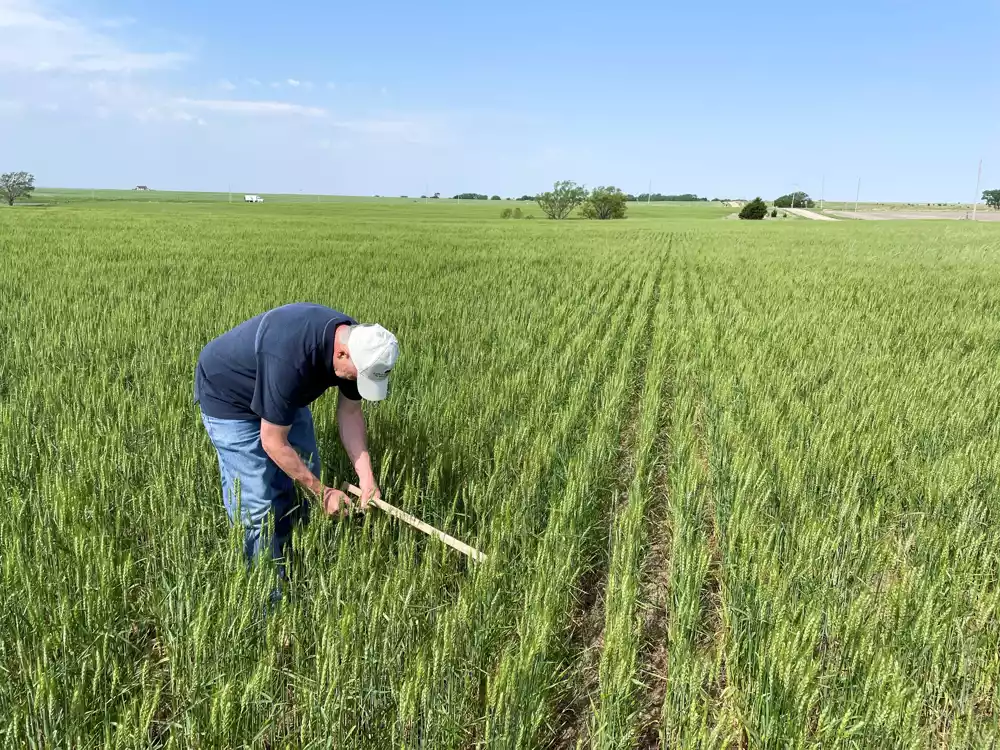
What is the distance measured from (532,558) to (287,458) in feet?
3.47

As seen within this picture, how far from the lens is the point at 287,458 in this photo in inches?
88.7

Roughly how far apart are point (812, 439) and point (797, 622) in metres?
1.67

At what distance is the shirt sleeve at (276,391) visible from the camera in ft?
7.15

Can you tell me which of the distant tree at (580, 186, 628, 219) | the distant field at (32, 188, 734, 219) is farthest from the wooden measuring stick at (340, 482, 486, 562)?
the distant tree at (580, 186, 628, 219)

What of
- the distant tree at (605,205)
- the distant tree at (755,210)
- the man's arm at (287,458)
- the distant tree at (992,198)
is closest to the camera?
the man's arm at (287,458)

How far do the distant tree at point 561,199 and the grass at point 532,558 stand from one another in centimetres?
6573

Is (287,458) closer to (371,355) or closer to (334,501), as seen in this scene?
(334,501)

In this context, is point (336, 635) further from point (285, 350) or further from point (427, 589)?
point (285, 350)

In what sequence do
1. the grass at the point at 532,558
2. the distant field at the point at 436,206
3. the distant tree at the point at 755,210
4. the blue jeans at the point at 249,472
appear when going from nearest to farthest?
the grass at the point at 532,558 → the blue jeans at the point at 249,472 → the distant tree at the point at 755,210 → the distant field at the point at 436,206

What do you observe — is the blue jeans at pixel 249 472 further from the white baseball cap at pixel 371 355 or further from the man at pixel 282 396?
the white baseball cap at pixel 371 355

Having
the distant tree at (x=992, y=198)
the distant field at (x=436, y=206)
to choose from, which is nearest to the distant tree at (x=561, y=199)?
the distant field at (x=436, y=206)

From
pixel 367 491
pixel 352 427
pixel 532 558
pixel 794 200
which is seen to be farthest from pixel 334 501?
pixel 794 200

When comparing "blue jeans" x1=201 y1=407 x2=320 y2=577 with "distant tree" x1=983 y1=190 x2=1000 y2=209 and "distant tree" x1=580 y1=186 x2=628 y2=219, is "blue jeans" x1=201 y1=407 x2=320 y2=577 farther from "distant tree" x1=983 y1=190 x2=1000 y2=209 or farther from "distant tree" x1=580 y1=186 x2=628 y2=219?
"distant tree" x1=983 y1=190 x2=1000 y2=209

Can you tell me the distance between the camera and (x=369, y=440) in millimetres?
3461
